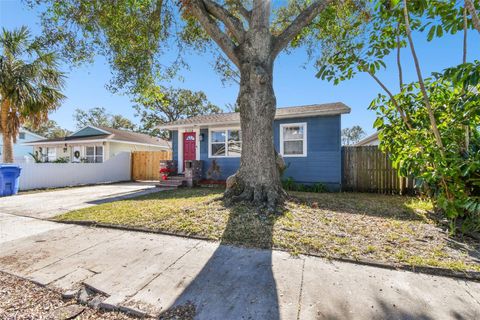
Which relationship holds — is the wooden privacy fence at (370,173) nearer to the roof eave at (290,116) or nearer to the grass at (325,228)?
the roof eave at (290,116)

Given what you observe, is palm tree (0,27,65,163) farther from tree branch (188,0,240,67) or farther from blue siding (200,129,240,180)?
tree branch (188,0,240,67)

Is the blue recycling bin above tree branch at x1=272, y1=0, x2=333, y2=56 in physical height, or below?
below

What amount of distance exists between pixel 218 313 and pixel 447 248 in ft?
10.5

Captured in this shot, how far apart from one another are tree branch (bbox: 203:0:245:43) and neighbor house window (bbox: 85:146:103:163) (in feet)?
42.6

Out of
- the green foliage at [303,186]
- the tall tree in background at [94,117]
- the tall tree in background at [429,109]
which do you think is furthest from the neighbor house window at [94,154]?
the tall tree in background at [94,117]

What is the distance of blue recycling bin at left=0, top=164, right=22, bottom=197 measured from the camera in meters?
8.30

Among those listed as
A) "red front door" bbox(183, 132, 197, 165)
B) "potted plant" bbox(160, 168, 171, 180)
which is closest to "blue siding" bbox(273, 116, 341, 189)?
"red front door" bbox(183, 132, 197, 165)

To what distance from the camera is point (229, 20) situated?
5762 mm

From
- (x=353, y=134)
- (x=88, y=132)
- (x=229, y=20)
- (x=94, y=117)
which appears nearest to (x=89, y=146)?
(x=88, y=132)

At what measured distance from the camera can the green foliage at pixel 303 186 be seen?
886 centimetres

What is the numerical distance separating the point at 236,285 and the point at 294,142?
25.5ft

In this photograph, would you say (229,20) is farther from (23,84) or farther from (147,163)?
(147,163)

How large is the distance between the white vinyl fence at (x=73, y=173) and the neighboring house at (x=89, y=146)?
1.44 metres

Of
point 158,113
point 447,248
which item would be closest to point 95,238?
point 447,248
